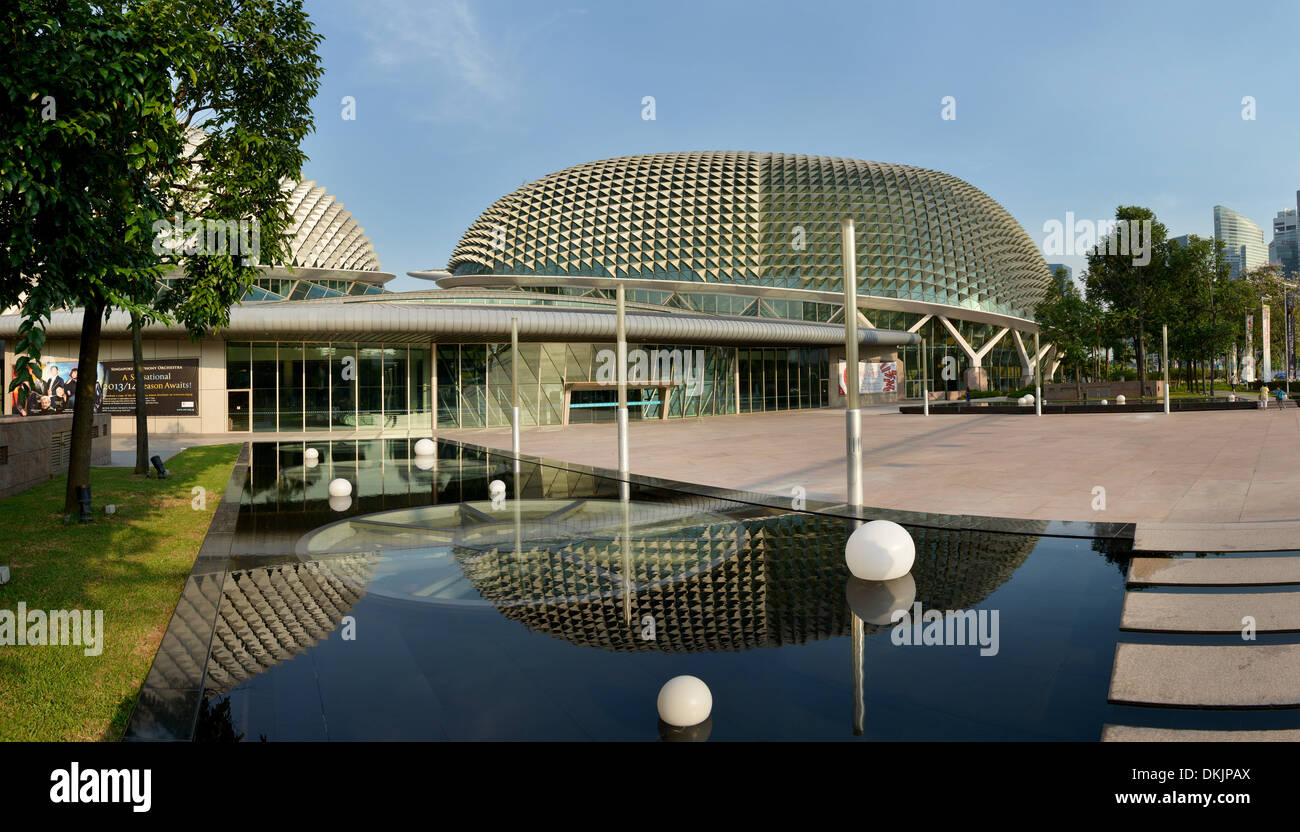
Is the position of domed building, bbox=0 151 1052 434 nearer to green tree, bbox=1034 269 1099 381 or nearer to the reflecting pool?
green tree, bbox=1034 269 1099 381

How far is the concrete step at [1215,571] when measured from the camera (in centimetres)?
623

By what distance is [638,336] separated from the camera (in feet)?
127

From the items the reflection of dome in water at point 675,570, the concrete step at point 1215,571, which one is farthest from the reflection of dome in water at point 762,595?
the concrete step at point 1215,571

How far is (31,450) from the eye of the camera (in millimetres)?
14680

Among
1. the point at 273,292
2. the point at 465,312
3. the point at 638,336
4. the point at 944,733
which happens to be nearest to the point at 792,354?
the point at 638,336

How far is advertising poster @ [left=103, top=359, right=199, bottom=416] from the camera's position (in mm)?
33312

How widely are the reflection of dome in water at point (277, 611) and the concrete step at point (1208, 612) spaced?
595 centimetres

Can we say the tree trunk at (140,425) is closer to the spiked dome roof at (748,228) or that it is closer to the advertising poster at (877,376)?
the spiked dome roof at (748,228)

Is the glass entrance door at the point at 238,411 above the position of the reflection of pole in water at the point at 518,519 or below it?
above

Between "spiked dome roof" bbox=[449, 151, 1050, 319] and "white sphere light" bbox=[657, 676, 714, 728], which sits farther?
"spiked dome roof" bbox=[449, 151, 1050, 319]

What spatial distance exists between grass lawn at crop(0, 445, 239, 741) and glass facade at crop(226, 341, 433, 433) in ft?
69.6

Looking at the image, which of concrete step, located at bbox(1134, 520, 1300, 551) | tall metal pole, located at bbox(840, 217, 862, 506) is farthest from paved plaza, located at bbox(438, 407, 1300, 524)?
tall metal pole, located at bbox(840, 217, 862, 506)

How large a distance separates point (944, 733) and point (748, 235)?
62.2 metres

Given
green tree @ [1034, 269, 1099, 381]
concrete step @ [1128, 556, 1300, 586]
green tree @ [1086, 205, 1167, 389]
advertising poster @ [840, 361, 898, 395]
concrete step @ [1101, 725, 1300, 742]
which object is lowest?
concrete step @ [1101, 725, 1300, 742]
